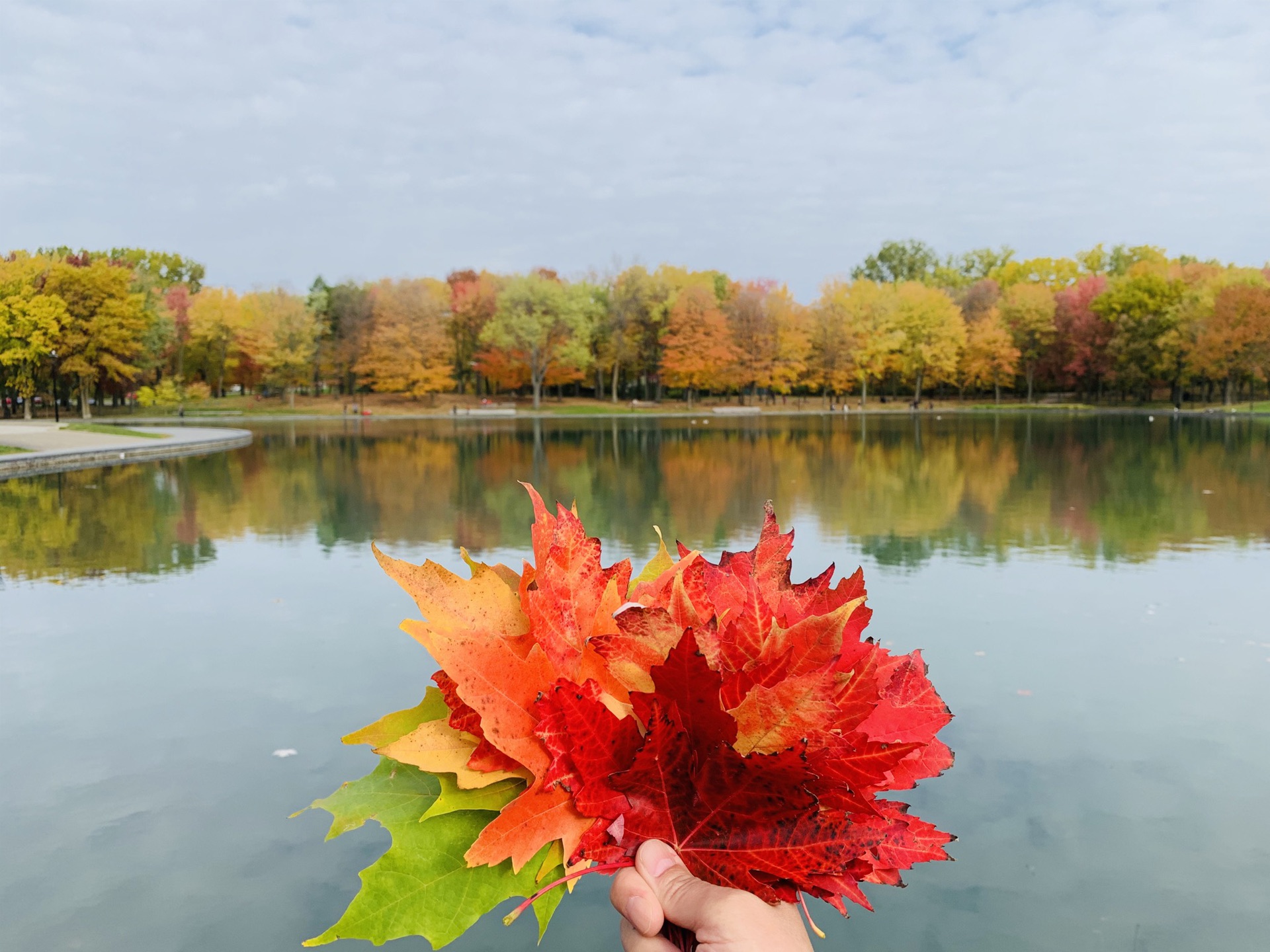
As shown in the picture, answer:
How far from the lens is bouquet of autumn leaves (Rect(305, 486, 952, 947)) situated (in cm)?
91

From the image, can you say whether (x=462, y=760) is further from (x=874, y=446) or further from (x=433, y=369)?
(x=433, y=369)

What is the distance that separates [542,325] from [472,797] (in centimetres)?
5959

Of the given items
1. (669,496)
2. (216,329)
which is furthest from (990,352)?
(669,496)

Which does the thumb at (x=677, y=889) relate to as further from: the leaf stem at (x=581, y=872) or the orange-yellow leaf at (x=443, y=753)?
the orange-yellow leaf at (x=443, y=753)

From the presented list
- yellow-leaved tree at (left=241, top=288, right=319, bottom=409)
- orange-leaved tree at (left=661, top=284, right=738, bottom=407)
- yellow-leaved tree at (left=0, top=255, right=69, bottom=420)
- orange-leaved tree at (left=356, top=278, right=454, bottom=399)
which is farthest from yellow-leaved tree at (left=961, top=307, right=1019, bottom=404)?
yellow-leaved tree at (left=0, top=255, right=69, bottom=420)

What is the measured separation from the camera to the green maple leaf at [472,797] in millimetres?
992

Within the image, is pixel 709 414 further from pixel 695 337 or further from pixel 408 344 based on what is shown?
pixel 408 344

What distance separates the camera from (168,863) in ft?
13.5

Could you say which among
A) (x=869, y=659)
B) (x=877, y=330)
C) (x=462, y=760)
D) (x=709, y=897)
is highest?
(x=877, y=330)

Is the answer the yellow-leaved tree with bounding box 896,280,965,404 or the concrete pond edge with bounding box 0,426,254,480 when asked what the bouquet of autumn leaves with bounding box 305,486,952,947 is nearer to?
the concrete pond edge with bounding box 0,426,254,480

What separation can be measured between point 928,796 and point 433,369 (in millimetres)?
61485

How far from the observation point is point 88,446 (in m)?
27.3

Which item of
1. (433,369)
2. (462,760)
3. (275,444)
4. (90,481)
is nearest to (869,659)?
(462,760)

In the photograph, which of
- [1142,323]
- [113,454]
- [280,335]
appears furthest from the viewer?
[280,335]
